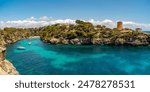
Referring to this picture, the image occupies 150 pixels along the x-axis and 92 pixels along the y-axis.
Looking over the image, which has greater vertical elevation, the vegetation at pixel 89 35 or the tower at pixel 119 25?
the tower at pixel 119 25

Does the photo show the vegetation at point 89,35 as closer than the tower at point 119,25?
Yes

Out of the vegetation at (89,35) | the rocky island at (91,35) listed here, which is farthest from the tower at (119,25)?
the vegetation at (89,35)

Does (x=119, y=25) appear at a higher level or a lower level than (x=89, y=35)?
higher

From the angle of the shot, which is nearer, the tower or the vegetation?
the vegetation

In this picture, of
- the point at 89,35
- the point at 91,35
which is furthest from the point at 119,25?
the point at 89,35

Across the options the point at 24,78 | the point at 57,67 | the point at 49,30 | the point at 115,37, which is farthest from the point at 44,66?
the point at 49,30

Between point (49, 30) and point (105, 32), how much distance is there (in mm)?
12171

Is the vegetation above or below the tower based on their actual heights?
below

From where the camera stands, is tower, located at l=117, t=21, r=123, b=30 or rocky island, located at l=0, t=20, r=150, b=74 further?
tower, located at l=117, t=21, r=123, b=30

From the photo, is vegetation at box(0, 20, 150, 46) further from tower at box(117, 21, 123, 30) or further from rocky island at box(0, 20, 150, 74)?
tower at box(117, 21, 123, 30)

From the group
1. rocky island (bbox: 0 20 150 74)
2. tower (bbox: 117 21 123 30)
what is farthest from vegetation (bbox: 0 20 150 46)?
tower (bbox: 117 21 123 30)

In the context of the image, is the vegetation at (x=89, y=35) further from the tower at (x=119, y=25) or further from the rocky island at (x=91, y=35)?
the tower at (x=119, y=25)

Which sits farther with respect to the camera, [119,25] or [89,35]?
[119,25]

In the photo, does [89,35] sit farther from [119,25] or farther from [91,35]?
Result: [119,25]
